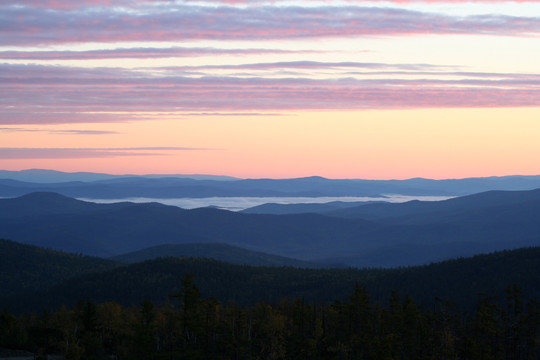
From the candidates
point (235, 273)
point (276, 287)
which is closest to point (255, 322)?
point (276, 287)

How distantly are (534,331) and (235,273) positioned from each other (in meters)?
108

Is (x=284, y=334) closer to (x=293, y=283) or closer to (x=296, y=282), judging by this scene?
(x=293, y=283)

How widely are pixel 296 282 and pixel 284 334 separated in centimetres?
8148

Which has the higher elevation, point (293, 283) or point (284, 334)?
point (284, 334)

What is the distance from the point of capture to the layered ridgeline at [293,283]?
454 ft

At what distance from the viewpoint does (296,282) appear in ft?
558

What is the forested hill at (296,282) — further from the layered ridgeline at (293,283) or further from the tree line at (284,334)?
the tree line at (284,334)

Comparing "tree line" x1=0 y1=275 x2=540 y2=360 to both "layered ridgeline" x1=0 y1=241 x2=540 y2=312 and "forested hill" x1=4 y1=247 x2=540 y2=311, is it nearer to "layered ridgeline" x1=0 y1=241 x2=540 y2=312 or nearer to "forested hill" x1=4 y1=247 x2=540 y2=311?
"layered ridgeline" x1=0 y1=241 x2=540 y2=312

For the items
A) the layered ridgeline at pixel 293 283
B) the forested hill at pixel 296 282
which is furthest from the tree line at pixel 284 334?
the forested hill at pixel 296 282

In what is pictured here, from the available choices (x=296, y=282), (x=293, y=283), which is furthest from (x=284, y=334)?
(x=296, y=282)

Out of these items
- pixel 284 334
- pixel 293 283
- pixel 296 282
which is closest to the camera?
pixel 284 334

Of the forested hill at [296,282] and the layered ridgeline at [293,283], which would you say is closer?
the layered ridgeline at [293,283]

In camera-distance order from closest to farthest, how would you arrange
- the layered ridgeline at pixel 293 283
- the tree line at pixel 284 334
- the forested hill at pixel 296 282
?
the tree line at pixel 284 334 → the layered ridgeline at pixel 293 283 → the forested hill at pixel 296 282

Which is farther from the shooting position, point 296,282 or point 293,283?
point 296,282
